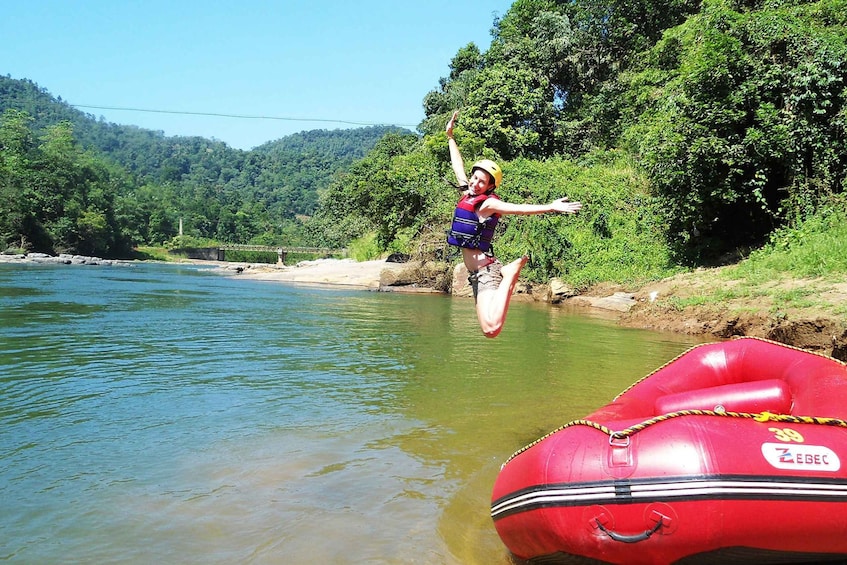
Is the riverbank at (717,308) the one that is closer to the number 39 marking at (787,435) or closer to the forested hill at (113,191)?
the number 39 marking at (787,435)

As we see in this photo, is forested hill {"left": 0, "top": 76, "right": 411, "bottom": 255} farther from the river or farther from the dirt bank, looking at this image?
the river

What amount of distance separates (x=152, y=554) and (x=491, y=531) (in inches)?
82.8

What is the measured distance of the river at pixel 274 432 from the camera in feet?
13.4

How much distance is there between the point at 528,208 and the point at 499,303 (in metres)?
0.83

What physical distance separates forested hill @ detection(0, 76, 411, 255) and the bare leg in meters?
58.2

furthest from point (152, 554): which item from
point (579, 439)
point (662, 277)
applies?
point (662, 277)

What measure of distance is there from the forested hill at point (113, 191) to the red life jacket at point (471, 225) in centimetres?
5778

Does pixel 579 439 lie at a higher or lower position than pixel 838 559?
higher

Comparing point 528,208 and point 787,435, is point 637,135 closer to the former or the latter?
point 528,208

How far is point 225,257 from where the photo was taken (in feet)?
303

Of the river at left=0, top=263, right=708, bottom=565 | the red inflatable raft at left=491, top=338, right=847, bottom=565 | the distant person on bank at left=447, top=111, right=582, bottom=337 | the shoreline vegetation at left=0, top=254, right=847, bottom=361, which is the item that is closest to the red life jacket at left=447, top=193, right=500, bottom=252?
the distant person on bank at left=447, top=111, right=582, bottom=337

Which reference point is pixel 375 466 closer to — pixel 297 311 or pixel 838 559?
pixel 838 559

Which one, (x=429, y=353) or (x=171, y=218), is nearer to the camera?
(x=429, y=353)

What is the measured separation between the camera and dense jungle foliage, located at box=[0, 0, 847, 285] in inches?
635
